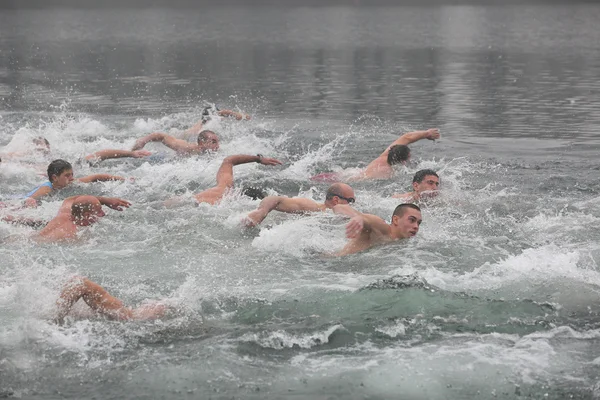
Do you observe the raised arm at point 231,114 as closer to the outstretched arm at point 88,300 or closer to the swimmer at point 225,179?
the swimmer at point 225,179

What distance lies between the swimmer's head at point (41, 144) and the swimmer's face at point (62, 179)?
3697 mm

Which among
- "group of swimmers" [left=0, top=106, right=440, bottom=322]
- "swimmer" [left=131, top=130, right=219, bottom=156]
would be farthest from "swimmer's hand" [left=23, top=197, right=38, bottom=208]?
"swimmer" [left=131, top=130, right=219, bottom=156]

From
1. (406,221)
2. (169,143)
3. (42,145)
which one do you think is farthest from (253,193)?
(42,145)

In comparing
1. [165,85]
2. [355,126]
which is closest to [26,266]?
[355,126]

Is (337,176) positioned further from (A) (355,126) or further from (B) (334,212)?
(A) (355,126)

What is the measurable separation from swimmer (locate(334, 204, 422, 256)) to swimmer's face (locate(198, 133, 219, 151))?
5.96 meters

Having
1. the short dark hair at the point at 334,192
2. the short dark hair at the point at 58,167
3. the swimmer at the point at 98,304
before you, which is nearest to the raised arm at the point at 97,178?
the short dark hair at the point at 58,167

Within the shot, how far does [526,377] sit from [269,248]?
4.14 metres

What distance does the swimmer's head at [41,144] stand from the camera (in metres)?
15.8

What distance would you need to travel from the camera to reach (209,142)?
1512cm

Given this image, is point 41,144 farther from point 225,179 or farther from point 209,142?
point 225,179

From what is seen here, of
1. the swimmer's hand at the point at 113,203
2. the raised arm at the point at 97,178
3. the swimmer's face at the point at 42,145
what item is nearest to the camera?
the swimmer's hand at the point at 113,203

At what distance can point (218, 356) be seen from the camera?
6914mm

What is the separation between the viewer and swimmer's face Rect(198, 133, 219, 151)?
15109mm
